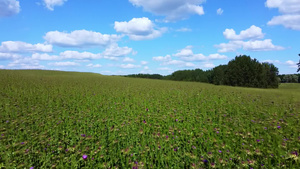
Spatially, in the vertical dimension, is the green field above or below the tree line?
below

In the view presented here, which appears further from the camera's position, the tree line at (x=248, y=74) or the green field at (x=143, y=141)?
the tree line at (x=248, y=74)

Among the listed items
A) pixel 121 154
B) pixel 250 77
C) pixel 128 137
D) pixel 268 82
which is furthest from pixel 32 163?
pixel 268 82

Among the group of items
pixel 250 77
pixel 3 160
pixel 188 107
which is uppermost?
pixel 250 77

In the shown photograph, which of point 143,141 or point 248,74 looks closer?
point 143,141

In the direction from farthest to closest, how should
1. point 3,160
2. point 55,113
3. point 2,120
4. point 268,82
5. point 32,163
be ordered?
point 268,82 → point 55,113 → point 2,120 → point 3,160 → point 32,163

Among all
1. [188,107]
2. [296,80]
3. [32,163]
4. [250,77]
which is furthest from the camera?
[296,80]

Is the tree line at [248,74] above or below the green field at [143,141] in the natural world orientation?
above

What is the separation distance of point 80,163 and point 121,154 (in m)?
1.01

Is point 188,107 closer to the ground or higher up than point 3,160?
higher up

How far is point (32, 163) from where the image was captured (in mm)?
3928

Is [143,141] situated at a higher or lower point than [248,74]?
lower

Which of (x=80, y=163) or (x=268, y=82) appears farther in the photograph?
(x=268, y=82)

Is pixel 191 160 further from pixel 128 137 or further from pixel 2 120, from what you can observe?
pixel 2 120

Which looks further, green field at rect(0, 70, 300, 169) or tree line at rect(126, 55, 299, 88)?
tree line at rect(126, 55, 299, 88)
